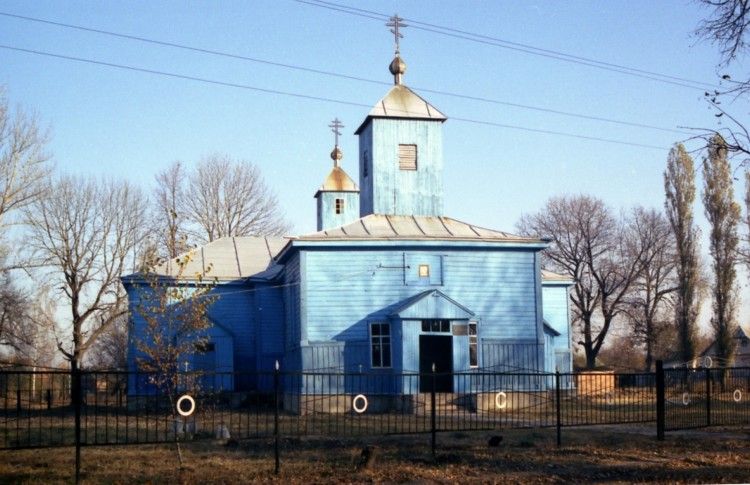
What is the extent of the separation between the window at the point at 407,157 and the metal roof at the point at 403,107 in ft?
3.67

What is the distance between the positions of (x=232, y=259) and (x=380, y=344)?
10929mm

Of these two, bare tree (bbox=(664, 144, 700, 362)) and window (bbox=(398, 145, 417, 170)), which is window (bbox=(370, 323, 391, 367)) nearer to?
window (bbox=(398, 145, 417, 170))

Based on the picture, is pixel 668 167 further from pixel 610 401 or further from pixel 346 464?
pixel 346 464

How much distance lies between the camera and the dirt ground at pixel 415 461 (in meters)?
12.9

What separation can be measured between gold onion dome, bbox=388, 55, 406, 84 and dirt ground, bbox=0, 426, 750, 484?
60.6ft

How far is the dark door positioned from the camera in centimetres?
2847

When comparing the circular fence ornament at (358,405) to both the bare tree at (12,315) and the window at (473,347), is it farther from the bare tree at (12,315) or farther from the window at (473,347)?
the bare tree at (12,315)

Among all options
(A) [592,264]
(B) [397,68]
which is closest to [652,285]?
(A) [592,264]

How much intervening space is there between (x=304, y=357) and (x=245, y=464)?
1359 cm

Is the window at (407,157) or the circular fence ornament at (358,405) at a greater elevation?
the window at (407,157)

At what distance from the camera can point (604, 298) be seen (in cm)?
5878

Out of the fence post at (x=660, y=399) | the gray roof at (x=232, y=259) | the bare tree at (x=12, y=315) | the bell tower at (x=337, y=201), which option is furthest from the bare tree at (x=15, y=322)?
the fence post at (x=660, y=399)

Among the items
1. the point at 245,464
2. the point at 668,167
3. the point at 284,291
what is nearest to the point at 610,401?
the point at 284,291

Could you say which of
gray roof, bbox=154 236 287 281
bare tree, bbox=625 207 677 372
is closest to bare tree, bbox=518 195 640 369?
bare tree, bbox=625 207 677 372
